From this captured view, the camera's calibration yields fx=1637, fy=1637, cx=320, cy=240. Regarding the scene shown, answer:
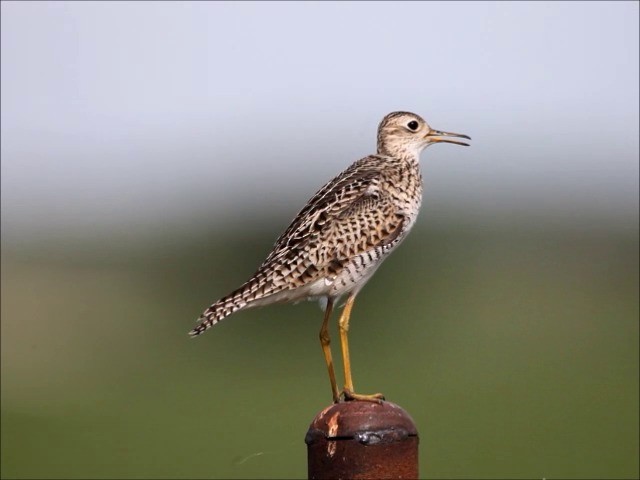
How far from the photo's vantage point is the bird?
11.7m

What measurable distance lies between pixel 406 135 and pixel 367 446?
5255 millimetres

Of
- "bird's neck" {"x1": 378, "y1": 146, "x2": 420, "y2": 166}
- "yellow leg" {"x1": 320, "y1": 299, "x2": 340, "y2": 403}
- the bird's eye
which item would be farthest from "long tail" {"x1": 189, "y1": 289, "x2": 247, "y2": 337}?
the bird's eye

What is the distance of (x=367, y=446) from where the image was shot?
27.2ft

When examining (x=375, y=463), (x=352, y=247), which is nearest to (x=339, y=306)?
(x=352, y=247)

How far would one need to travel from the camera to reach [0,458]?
92.7 ft

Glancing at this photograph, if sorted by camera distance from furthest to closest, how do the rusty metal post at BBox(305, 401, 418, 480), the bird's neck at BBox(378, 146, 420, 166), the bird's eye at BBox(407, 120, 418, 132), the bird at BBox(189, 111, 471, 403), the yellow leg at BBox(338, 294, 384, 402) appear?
1. the bird's eye at BBox(407, 120, 418, 132)
2. the bird's neck at BBox(378, 146, 420, 166)
3. the bird at BBox(189, 111, 471, 403)
4. the yellow leg at BBox(338, 294, 384, 402)
5. the rusty metal post at BBox(305, 401, 418, 480)

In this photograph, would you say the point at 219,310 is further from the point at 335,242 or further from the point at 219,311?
the point at 335,242

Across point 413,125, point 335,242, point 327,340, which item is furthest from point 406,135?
point 327,340

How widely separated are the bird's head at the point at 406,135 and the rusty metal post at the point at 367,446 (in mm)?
4971

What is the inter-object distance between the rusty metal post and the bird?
2.96 metres

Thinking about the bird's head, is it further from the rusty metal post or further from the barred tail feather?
the rusty metal post

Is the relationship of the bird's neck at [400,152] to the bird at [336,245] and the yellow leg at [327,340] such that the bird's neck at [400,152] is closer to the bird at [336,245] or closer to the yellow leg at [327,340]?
the bird at [336,245]

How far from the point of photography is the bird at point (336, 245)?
1173 cm

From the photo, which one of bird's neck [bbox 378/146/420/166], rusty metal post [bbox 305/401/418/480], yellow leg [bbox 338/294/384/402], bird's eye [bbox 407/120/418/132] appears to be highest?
bird's eye [bbox 407/120/418/132]
